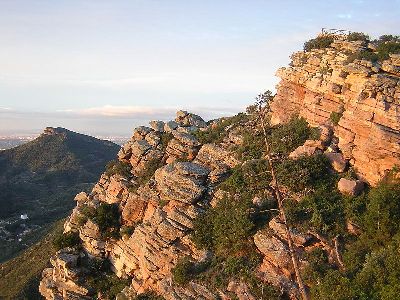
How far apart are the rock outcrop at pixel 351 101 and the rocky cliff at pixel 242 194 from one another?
0.07m

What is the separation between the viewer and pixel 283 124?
31.6m

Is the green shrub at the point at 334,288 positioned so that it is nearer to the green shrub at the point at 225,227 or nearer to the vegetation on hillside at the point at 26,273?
the green shrub at the point at 225,227

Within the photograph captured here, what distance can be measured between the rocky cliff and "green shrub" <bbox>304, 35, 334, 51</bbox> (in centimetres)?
121

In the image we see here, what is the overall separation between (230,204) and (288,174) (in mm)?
3997

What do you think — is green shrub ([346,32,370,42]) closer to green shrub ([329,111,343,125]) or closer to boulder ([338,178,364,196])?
green shrub ([329,111,343,125])

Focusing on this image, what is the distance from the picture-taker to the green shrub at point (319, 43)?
33.9 meters

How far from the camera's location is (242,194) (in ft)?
87.9

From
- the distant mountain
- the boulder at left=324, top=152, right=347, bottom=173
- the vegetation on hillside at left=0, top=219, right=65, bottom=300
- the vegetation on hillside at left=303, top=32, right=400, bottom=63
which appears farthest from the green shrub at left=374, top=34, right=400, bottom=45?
the distant mountain

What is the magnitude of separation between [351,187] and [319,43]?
14.4 meters

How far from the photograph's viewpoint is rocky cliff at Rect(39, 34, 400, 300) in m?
23.1

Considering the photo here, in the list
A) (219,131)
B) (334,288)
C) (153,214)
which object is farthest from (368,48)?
(153,214)

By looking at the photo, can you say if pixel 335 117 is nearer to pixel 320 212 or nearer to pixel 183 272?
pixel 320 212

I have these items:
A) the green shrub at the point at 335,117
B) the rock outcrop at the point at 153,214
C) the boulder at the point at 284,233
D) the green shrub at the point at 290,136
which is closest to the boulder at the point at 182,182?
the rock outcrop at the point at 153,214

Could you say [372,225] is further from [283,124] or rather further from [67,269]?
[67,269]
